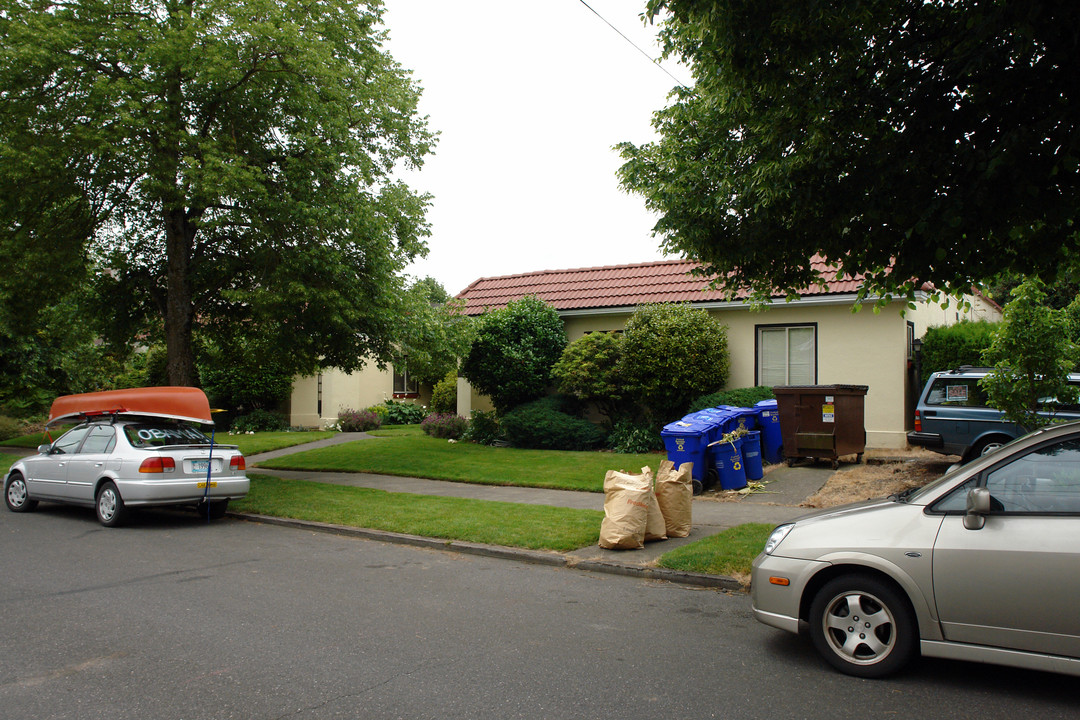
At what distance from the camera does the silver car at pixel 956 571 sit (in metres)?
4.23

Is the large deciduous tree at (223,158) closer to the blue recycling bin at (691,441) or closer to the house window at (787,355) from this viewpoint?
the blue recycling bin at (691,441)

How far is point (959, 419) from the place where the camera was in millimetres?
12977

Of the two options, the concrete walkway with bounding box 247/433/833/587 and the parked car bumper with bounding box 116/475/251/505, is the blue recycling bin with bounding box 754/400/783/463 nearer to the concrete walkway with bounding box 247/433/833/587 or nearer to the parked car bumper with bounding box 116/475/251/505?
the concrete walkway with bounding box 247/433/833/587

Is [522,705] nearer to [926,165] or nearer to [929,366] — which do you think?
[926,165]

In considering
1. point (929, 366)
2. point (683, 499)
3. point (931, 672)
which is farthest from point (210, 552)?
point (929, 366)

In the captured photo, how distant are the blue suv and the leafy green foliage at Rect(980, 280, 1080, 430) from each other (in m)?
4.12

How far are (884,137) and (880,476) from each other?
742cm

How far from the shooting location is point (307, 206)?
13.0 meters

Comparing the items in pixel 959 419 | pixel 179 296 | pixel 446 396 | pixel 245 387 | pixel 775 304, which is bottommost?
pixel 959 419

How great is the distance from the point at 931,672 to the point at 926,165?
161 inches

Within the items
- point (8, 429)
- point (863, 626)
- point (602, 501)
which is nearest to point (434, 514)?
point (602, 501)

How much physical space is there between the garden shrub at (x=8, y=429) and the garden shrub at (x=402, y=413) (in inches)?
495

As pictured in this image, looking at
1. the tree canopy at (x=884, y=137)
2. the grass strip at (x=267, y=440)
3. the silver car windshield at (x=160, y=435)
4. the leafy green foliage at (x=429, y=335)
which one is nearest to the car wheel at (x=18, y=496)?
the silver car windshield at (x=160, y=435)

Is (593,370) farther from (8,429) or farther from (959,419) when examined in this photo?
(8,429)
